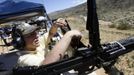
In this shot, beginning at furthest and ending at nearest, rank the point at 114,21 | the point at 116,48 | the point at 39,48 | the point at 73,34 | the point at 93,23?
the point at 114,21 → the point at 39,48 → the point at 73,34 → the point at 116,48 → the point at 93,23

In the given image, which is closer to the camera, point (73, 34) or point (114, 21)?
point (73, 34)

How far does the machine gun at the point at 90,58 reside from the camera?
3.94m

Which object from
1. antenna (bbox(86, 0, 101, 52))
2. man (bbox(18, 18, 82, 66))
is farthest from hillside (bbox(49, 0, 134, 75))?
antenna (bbox(86, 0, 101, 52))

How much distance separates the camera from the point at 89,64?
413cm

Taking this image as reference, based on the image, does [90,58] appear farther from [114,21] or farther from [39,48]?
[114,21]

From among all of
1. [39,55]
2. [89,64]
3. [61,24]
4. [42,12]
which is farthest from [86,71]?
[42,12]

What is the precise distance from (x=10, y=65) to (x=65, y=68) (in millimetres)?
1832

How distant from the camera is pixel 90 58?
4.10m

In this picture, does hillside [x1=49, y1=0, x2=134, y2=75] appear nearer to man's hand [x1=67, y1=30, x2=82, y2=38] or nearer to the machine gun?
man's hand [x1=67, y1=30, x2=82, y2=38]

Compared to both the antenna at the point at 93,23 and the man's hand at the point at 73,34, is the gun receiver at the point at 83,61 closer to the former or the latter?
the antenna at the point at 93,23

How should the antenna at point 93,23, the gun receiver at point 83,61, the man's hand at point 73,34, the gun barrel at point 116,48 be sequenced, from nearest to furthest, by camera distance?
the gun receiver at point 83,61, the antenna at point 93,23, the gun barrel at point 116,48, the man's hand at point 73,34

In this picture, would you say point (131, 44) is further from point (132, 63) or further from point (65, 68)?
point (132, 63)

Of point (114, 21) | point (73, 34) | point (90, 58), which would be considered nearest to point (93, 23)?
point (90, 58)

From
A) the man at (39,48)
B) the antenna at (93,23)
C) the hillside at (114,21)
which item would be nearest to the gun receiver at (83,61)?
the antenna at (93,23)
